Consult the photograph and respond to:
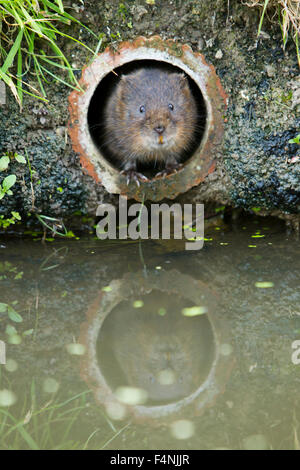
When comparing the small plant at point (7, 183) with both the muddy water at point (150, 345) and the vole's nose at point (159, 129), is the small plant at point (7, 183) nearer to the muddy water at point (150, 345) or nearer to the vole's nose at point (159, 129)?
the muddy water at point (150, 345)

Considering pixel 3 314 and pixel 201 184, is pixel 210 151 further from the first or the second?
pixel 3 314

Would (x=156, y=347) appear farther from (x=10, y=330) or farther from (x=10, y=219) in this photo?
(x=10, y=219)

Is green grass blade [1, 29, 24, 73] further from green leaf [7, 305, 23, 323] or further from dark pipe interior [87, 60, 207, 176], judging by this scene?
green leaf [7, 305, 23, 323]

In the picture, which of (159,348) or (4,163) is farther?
(4,163)

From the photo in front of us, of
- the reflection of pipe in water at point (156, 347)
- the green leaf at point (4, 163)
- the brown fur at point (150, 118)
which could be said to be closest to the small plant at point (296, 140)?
the brown fur at point (150, 118)

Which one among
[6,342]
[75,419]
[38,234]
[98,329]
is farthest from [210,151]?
[75,419]

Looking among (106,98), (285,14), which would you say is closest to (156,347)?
(285,14)

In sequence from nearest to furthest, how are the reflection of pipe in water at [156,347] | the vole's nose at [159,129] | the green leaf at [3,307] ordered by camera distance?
the reflection of pipe in water at [156,347] < the green leaf at [3,307] < the vole's nose at [159,129]
